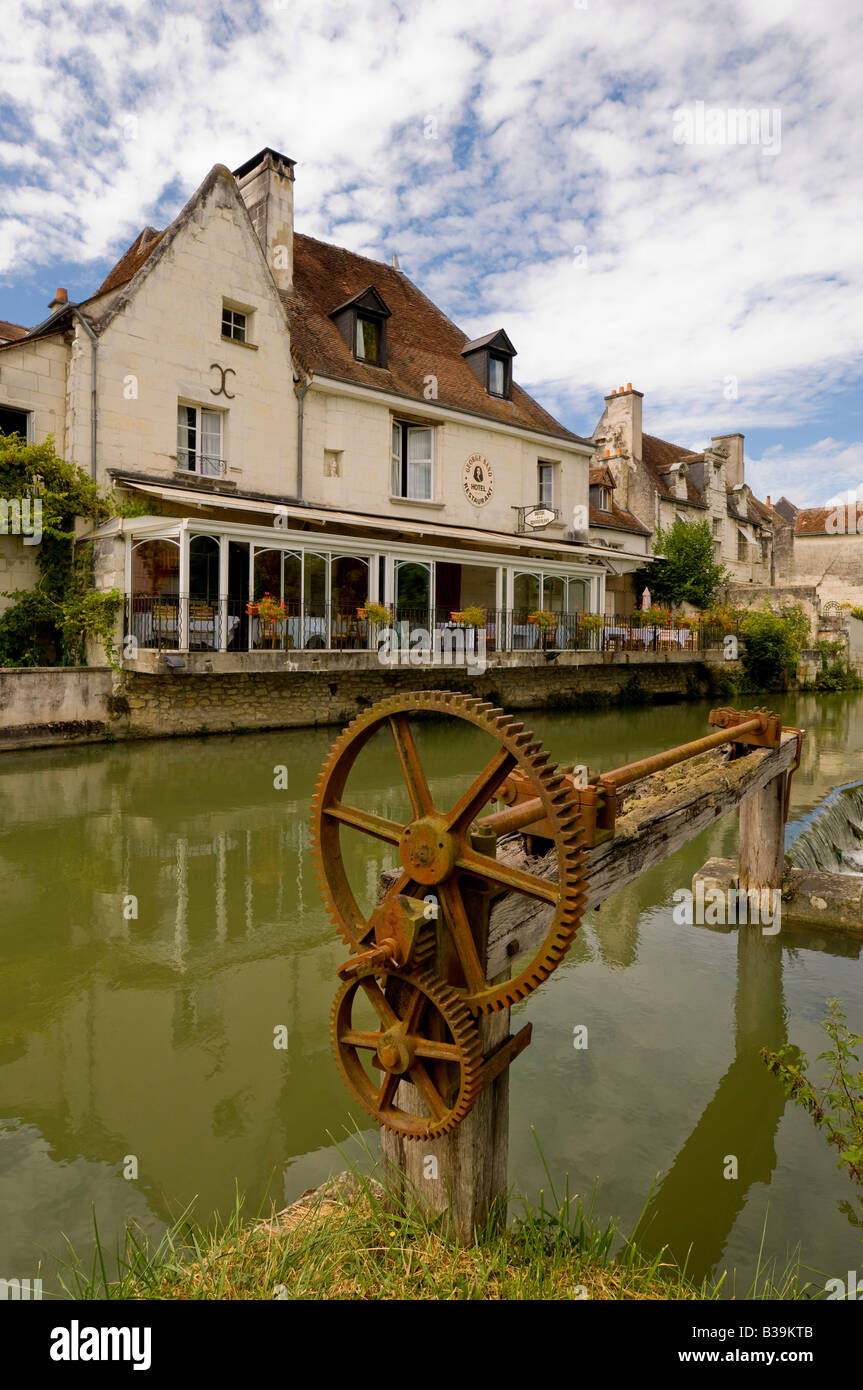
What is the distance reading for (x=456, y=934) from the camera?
8.14 ft

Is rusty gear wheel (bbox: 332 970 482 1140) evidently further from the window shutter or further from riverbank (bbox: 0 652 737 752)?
the window shutter

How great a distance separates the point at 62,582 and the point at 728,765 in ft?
48.6

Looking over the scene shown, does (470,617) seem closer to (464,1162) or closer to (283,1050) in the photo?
(283,1050)

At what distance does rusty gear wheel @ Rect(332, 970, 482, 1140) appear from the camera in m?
2.39

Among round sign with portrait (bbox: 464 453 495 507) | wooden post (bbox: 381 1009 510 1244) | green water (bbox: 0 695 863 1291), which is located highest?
round sign with portrait (bbox: 464 453 495 507)

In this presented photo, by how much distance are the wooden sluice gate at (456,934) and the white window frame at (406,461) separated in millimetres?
19983

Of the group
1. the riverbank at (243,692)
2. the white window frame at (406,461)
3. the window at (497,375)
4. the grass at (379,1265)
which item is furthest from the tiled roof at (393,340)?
the grass at (379,1265)

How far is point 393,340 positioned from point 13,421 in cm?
1156

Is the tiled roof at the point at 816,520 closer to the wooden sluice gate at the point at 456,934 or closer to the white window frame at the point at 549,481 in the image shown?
the white window frame at the point at 549,481

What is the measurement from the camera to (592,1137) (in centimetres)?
383

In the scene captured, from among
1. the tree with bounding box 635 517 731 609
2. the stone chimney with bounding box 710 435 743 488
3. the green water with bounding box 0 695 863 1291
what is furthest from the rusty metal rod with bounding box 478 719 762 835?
the stone chimney with bounding box 710 435 743 488

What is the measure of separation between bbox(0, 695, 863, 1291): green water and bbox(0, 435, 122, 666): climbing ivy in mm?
7664

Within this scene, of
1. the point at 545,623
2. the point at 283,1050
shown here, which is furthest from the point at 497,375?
the point at 283,1050

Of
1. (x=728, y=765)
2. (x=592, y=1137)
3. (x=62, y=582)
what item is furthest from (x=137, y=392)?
(x=592, y=1137)
